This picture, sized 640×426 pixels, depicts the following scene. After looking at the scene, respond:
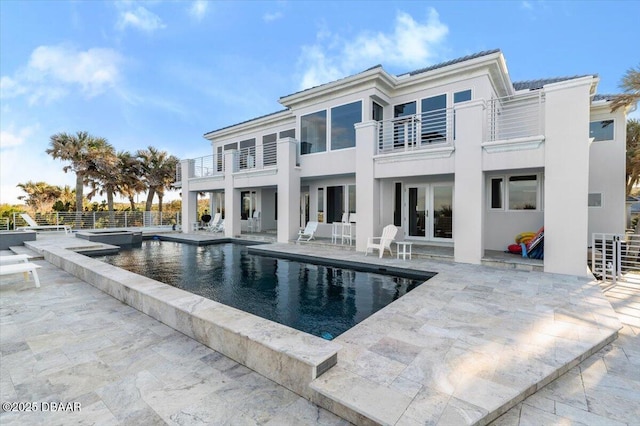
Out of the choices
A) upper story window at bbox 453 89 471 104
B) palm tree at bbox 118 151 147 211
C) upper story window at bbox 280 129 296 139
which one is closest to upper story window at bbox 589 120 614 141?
upper story window at bbox 453 89 471 104

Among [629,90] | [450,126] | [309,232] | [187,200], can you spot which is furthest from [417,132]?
[187,200]

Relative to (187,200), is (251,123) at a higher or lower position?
higher

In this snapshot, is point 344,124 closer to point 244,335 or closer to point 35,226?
point 244,335

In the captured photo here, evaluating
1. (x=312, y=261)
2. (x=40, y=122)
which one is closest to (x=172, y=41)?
(x=40, y=122)

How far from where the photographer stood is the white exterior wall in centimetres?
1038

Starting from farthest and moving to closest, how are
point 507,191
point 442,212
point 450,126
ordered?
point 442,212, point 507,191, point 450,126

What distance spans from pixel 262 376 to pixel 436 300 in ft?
11.2

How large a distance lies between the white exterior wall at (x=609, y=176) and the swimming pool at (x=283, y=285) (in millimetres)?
7890

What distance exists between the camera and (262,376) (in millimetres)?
3047

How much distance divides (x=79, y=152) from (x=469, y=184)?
23796 millimetres

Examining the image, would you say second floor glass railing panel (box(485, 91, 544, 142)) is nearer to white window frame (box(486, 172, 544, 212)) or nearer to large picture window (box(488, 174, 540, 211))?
white window frame (box(486, 172, 544, 212))

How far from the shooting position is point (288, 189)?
13.3 meters

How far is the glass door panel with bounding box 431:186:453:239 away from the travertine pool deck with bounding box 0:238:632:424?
550 cm

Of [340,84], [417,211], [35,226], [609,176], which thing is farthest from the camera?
[35,226]
